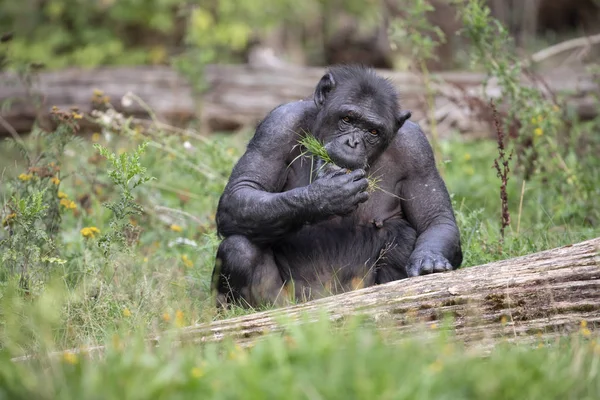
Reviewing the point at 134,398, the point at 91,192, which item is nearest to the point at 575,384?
the point at 134,398

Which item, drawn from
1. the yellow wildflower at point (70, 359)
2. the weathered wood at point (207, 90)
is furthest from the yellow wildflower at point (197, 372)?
the weathered wood at point (207, 90)

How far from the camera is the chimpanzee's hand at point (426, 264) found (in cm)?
490

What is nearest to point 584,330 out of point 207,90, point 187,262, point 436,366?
point 436,366

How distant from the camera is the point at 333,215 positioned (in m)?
5.09

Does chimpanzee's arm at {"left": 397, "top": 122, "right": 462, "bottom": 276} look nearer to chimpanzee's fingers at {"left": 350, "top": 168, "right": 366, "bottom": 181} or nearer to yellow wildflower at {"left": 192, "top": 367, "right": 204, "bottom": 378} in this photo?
chimpanzee's fingers at {"left": 350, "top": 168, "right": 366, "bottom": 181}

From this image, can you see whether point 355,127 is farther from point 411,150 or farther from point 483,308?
point 483,308

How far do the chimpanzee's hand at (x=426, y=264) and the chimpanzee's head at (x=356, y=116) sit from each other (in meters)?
0.65

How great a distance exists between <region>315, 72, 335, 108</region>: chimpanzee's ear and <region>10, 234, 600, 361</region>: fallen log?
1612 mm

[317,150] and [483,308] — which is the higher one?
[317,150]

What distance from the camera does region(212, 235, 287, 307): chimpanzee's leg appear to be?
17.2 feet

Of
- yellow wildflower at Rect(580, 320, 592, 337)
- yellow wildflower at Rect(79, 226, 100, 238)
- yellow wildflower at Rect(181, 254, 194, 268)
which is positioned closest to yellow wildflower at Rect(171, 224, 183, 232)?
yellow wildflower at Rect(181, 254, 194, 268)

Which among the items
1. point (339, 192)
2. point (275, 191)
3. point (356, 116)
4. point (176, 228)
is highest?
point (356, 116)

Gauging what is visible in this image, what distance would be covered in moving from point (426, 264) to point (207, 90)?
21.9ft

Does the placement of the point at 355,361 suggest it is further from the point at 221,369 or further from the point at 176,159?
the point at 176,159
